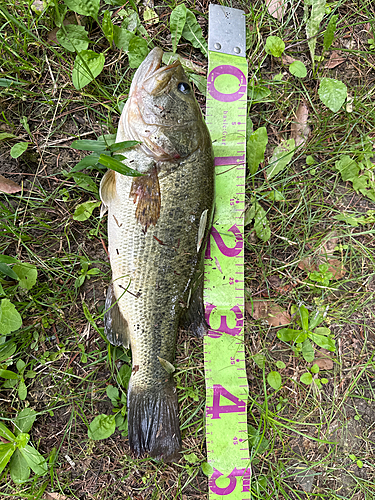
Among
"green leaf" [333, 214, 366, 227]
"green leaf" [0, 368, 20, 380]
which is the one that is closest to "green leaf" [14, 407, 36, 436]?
"green leaf" [0, 368, 20, 380]

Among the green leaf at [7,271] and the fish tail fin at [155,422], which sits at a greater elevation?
the green leaf at [7,271]

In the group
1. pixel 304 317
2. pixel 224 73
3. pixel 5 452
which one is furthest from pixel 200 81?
pixel 5 452

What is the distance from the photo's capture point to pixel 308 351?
2590 mm

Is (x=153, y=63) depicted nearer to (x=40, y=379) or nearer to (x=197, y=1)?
(x=197, y=1)

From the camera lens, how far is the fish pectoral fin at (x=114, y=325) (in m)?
2.20

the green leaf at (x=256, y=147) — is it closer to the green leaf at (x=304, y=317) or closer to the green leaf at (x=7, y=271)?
the green leaf at (x=304, y=317)

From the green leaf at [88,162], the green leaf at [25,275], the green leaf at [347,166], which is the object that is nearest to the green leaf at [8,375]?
the green leaf at [25,275]

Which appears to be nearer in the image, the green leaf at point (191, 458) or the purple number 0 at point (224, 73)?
the green leaf at point (191, 458)

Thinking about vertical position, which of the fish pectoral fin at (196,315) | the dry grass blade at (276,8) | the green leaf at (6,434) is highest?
the dry grass blade at (276,8)

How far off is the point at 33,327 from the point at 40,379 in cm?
41

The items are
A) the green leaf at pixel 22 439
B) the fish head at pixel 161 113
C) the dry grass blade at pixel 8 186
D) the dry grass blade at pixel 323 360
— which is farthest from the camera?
the dry grass blade at pixel 323 360

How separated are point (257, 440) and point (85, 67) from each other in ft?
10.9

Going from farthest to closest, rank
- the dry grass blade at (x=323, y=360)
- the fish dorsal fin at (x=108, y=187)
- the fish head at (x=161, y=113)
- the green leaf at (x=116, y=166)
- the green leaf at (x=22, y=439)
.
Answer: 1. the dry grass blade at (x=323, y=360)
2. the green leaf at (x=22, y=439)
3. the fish dorsal fin at (x=108, y=187)
4. the fish head at (x=161, y=113)
5. the green leaf at (x=116, y=166)

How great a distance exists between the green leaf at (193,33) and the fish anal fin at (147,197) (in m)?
1.31
